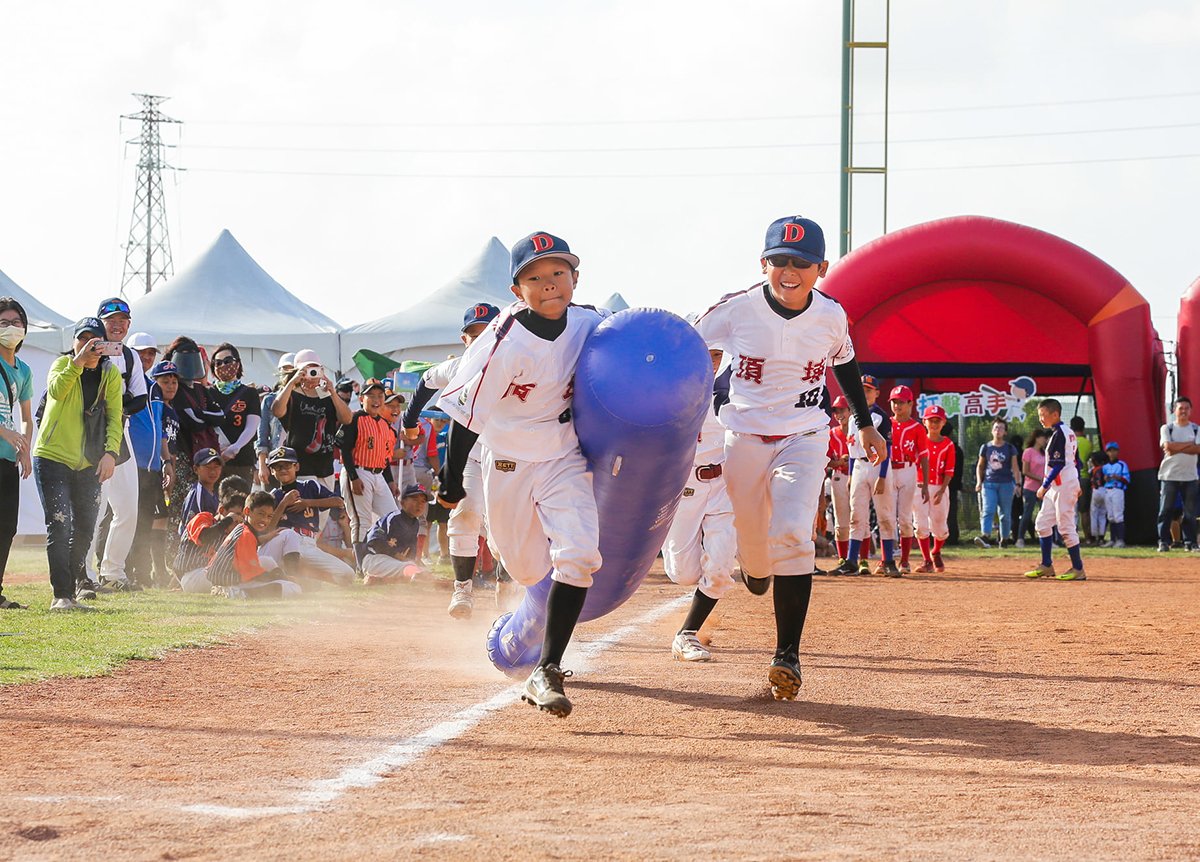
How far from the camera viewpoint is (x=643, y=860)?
3.52 m

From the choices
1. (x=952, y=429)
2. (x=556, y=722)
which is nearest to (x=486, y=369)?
(x=556, y=722)

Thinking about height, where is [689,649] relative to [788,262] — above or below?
below

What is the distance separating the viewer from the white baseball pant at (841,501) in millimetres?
17266

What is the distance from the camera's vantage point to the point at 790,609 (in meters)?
6.63

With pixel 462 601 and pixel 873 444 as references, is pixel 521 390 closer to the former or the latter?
pixel 873 444

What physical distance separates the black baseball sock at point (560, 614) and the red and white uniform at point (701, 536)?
2.31 m

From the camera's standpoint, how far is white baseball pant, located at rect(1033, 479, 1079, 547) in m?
16.0

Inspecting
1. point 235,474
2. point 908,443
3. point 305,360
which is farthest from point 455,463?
point 908,443

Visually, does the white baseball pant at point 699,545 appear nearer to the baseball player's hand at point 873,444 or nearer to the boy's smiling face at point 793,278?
the baseball player's hand at point 873,444

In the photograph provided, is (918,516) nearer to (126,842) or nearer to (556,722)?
(556,722)

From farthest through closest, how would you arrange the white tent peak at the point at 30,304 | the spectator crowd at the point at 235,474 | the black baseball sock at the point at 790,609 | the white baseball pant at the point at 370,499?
the white tent peak at the point at 30,304 → the white baseball pant at the point at 370,499 → the spectator crowd at the point at 235,474 → the black baseball sock at the point at 790,609

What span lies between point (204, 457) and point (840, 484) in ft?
25.4

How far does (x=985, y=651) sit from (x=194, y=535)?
6.83 metres

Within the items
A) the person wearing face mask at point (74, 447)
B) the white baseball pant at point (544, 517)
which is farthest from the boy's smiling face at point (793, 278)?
the person wearing face mask at point (74, 447)
